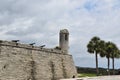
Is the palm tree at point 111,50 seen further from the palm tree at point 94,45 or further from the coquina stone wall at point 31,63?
the coquina stone wall at point 31,63

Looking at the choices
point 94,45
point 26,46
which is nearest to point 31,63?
point 26,46

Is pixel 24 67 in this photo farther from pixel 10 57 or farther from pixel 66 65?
pixel 66 65

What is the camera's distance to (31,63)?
33375 mm

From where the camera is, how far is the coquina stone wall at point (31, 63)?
1150 inches

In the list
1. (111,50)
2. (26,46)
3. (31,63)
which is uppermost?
(111,50)

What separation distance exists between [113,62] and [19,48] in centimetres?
3567

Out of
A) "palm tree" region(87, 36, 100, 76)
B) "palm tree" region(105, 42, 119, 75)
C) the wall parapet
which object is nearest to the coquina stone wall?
the wall parapet

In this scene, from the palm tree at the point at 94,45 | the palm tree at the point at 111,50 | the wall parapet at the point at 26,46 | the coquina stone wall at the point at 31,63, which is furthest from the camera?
the palm tree at the point at 111,50

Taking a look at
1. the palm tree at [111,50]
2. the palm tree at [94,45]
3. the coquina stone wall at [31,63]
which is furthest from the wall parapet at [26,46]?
the palm tree at [111,50]

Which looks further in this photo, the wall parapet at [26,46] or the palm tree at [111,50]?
the palm tree at [111,50]

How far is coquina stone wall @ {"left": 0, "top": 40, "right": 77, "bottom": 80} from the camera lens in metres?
29.2

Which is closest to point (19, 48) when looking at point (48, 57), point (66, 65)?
point (48, 57)

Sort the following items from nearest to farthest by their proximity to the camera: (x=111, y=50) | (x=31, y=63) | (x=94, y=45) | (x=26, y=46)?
(x=26, y=46)
(x=31, y=63)
(x=94, y=45)
(x=111, y=50)

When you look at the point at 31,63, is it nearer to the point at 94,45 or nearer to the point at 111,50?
the point at 94,45
